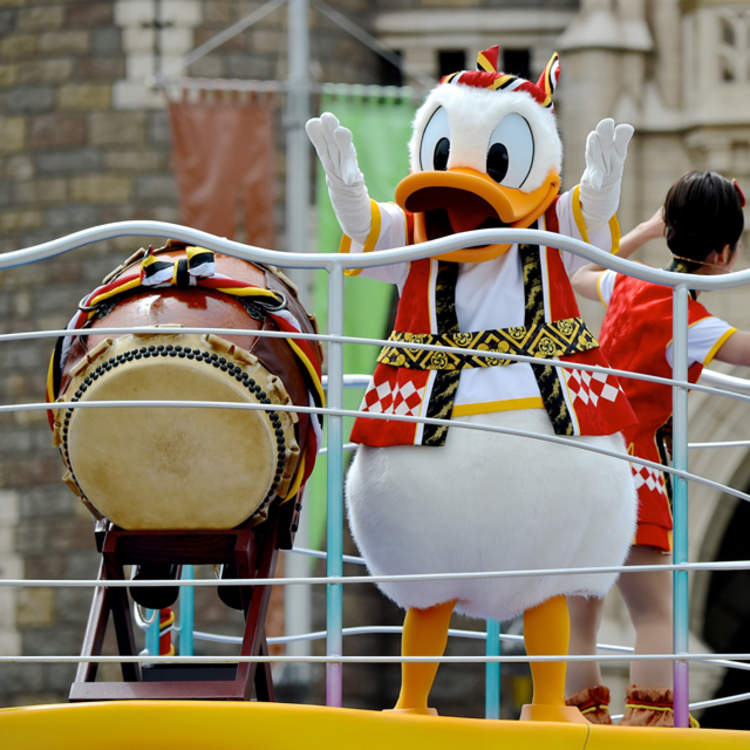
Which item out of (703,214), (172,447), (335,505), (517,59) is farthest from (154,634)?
(517,59)

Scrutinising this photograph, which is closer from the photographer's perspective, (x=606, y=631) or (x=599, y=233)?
(x=599, y=233)

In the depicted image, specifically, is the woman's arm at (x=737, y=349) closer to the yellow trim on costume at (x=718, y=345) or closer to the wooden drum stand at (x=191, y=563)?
the yellow trim on costume at (x=718, y=345)

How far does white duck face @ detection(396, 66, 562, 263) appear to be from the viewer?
185cm

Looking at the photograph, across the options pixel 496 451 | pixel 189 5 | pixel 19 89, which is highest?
pixel 189 5

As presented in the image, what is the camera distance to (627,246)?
244 cm

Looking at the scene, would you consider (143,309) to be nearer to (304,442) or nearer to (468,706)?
(304,442)

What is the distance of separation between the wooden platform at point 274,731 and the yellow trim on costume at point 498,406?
0.47m

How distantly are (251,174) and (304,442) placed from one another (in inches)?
169

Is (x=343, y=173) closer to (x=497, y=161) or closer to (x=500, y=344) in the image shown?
(x=497, y=161)

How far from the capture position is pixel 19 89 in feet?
22.0

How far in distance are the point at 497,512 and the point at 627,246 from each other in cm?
92

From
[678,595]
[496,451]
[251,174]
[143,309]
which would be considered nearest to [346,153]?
[143,309]

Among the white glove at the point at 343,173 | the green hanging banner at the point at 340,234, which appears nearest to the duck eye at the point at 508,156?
the white glove at the point at 343,173

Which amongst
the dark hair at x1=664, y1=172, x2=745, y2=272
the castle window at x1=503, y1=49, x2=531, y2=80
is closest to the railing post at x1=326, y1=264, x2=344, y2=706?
the dark hair at x1=664, y1=172, x2=745, y2=272
